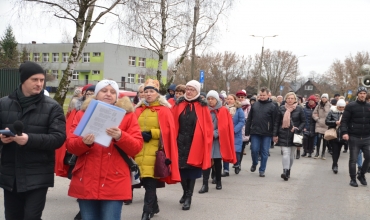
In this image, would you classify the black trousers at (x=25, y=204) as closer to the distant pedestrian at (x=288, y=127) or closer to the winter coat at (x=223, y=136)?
the winter coat at (x=223, y=136)

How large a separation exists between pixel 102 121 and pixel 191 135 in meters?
3.31

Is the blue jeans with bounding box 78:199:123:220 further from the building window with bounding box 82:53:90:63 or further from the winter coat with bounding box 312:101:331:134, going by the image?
the building window with bounding box 82:53:90:63

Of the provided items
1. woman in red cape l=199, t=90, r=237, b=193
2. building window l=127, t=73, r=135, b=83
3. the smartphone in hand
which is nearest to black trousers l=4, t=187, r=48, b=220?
the smartphone in hand

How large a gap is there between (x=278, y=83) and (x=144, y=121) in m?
74.3

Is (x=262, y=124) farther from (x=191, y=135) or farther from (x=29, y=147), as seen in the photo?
(x=29, y=147)

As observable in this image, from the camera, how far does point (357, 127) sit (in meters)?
8.91

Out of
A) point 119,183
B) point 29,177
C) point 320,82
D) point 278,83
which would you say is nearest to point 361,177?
point 119,183

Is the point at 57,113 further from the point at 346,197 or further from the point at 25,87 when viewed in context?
the point at 346,197

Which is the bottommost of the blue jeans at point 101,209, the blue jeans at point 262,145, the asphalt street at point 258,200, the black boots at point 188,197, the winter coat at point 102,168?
the asphalt street at point 258,200

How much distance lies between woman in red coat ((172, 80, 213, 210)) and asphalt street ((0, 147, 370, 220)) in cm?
54

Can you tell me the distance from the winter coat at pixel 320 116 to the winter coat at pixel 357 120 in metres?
4.70

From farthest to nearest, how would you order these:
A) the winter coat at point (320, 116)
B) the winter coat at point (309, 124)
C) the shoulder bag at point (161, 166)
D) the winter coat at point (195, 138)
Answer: the winter coat at point (309, 124), the winter coat at point (320, 116), the winter coat at point (195, 138), the shoulder bag at point (161, 166)

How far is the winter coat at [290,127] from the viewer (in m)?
9.39

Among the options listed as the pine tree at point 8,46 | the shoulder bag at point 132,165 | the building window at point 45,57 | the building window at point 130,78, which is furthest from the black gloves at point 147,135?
the building window at point 45,57
